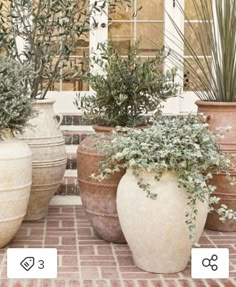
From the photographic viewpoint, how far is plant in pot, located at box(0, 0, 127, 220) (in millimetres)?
4227

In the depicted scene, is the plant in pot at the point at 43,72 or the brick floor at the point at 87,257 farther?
the plant in pot at the point at 43,72

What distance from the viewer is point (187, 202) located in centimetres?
319

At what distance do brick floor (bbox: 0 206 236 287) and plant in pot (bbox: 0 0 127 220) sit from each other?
0.28 meters

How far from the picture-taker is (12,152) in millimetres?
3486

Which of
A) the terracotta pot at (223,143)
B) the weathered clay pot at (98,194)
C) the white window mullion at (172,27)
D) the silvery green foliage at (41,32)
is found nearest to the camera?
the weathered clay pot at (98,194)

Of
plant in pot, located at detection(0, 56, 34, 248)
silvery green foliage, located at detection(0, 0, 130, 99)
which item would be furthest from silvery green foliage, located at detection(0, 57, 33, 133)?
silvery green foliage, located at detection(0, 0, 130, 99)

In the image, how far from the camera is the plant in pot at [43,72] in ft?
13.9

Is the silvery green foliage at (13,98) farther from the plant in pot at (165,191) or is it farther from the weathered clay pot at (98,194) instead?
the plant in pot at (165,191)

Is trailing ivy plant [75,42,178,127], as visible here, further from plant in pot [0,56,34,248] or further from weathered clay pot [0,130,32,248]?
weathered clay pot [0,130,32,248]

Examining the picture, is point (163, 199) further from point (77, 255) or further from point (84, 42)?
point (84, 42)

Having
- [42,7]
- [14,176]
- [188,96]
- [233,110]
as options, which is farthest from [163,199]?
[188,96]

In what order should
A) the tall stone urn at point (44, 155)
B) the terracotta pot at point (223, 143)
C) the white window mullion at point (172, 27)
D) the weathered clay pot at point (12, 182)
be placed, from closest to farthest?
the weathered clay pot at point (12, 182), the terracotta pot at point (223, 143), the tall stone urn at point (44, 155), the white window mullion at point (172, 27)

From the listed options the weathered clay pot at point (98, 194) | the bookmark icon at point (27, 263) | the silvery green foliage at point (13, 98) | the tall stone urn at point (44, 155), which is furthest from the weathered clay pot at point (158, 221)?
the tall stone urn at point (44, 155)

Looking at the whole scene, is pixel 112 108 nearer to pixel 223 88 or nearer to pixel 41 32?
pixel 223 88
